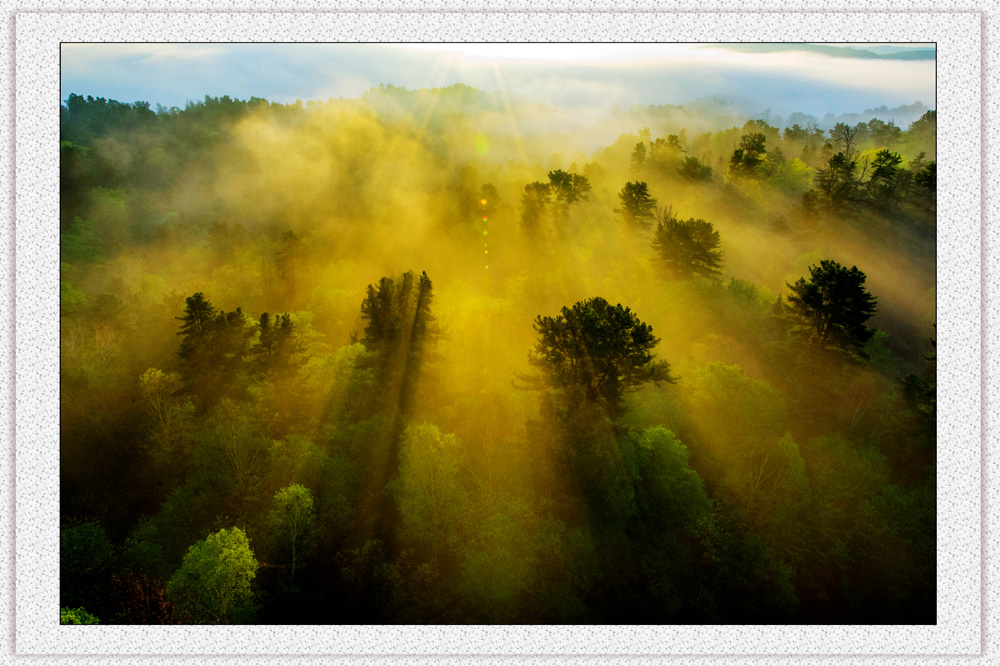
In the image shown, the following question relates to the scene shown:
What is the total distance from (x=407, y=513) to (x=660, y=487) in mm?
10549

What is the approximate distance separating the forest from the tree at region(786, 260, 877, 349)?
12 centimetres

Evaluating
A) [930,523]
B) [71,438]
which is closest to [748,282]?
[930,523]

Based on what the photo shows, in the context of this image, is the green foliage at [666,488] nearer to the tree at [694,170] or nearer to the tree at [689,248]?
the tree at [689,248]

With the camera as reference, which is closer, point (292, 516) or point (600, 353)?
point (292, 516)

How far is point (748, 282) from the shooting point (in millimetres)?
34000

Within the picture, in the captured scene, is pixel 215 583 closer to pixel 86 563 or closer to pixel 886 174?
pixel 86 563

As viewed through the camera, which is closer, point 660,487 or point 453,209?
point 660,487

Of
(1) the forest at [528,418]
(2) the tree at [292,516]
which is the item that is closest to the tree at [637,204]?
(1) the forest at [528,418]

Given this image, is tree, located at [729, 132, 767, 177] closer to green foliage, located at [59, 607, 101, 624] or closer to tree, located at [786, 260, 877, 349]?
tree, located at [786, 260, 877, 349]

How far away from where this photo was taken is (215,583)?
16266 mm

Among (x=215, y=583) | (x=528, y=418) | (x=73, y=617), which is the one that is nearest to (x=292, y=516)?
(x=215, y=583)

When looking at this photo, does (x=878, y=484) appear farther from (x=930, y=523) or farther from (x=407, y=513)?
(x=407, y=513)

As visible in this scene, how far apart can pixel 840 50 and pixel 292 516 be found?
24903 mm

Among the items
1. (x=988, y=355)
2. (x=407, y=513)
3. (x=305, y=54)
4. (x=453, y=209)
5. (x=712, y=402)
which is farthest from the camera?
(x=453, y=209)
